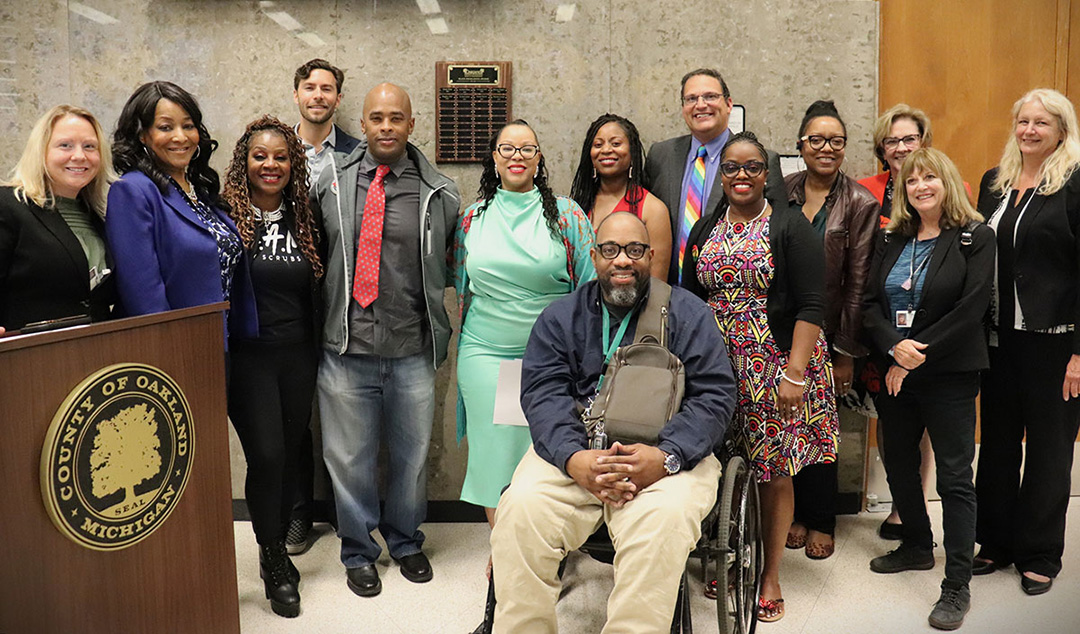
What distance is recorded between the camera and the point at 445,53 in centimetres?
368

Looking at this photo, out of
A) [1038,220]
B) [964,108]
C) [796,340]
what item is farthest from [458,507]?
[964,108]

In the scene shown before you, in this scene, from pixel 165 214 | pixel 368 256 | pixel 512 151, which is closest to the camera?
pixel 165 214

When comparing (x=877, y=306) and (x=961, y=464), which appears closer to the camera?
(x=961, y=464)

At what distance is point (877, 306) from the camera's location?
3086 millimetres

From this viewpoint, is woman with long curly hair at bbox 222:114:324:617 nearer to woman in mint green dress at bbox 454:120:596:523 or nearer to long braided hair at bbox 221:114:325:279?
long braided hair at bbox 221:114:325:279

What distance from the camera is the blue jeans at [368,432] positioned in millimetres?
3193

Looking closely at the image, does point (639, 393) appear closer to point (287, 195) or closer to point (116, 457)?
point (116, 457)

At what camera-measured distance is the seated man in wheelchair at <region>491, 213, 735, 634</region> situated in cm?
222

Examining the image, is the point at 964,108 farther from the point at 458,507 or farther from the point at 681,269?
the point at 458,507

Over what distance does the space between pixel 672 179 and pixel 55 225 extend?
2.17m

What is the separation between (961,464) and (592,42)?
7.55 feet

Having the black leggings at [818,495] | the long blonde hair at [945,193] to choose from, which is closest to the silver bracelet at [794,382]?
the long blonde hair at [945,193]

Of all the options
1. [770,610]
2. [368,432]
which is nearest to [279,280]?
[368,432]

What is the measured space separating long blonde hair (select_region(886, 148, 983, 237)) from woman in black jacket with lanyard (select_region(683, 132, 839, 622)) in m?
0.48
